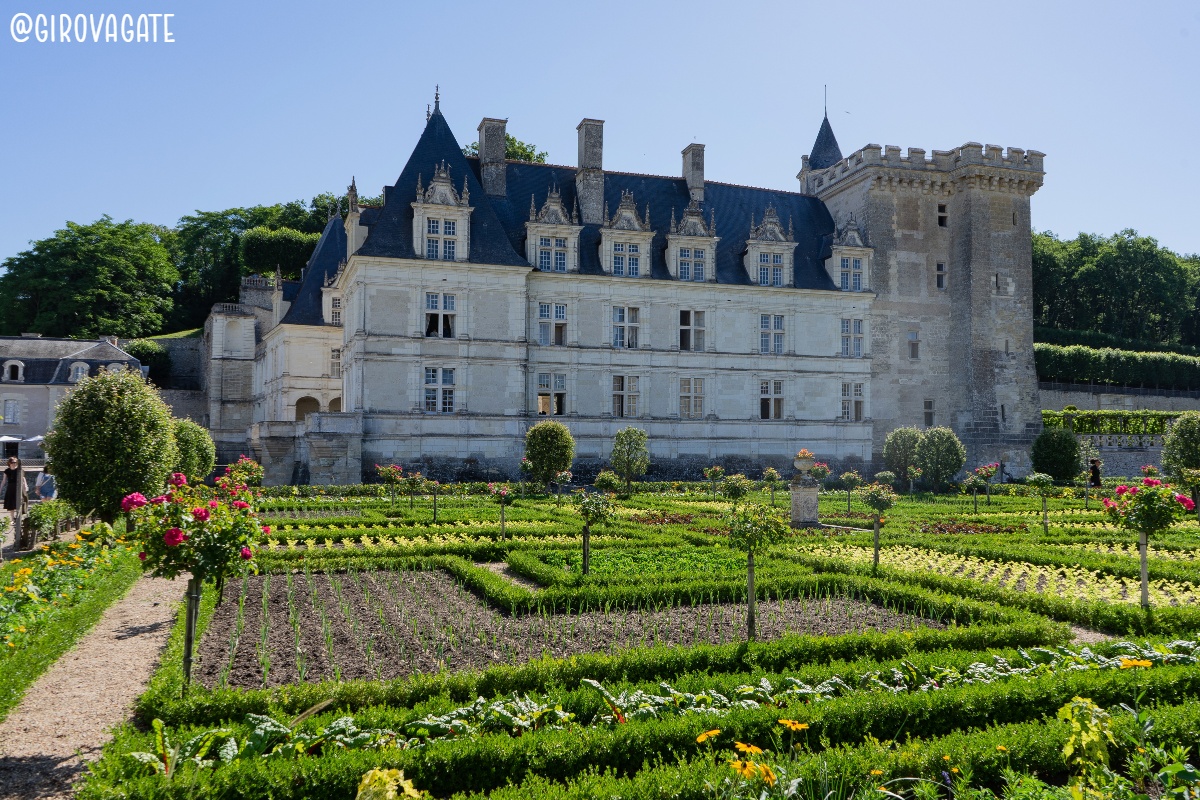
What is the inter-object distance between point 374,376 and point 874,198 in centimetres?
2484

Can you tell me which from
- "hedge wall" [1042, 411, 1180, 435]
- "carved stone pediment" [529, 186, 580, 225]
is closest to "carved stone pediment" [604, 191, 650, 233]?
"carved stone pediment" [529, 186, 580, 225]

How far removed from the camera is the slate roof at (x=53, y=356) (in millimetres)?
50000

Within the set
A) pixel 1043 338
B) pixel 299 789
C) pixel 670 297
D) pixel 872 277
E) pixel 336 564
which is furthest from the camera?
pixel 1043 338

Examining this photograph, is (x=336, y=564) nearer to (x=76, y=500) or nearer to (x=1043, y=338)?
(x=76, y=500)

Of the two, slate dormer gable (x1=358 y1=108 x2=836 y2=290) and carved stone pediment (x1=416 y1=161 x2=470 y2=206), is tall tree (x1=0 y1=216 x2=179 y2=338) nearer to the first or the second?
slate dormer gable (x1=358 y1=108 x2=836 y2=290)

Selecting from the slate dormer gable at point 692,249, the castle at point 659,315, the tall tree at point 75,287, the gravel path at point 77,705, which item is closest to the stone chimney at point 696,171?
the castle at point 659,315

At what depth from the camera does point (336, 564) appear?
15.4m

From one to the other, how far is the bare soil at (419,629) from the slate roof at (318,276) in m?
32.6

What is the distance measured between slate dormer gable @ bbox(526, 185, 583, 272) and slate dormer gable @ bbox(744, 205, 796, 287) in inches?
325

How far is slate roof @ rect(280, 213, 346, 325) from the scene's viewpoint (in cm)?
4438

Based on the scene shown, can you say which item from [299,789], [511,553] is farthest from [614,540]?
[299,789]

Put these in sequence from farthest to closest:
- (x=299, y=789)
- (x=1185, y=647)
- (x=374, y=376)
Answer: (x=374, y=376)
(x=1185, y=647)
(x=299, y=789)

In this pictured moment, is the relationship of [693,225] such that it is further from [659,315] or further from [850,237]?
[850,237]

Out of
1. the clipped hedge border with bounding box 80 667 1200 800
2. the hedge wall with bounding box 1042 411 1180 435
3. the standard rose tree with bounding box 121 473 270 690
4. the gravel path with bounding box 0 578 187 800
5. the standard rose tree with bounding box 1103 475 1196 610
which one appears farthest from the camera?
the hedge wall with bounding box 1042 411 1180 435
